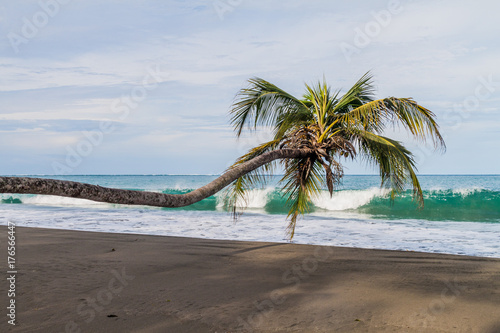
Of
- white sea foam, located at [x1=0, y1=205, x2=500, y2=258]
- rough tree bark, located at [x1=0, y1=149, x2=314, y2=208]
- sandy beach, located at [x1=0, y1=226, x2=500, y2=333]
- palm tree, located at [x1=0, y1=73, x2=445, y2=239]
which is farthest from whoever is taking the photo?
white sea foam, located at [x1=0, y1=205, x2=500, y2=258]

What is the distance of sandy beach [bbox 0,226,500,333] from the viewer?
438 centimetres

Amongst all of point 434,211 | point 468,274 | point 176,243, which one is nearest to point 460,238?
point 468,274

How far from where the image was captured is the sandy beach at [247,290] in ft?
14.4

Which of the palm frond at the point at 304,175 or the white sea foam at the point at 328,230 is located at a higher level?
the palm frond at the point at 304,175

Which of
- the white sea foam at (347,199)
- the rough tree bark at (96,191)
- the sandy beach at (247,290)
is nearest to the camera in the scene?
the rough tree bark at (96,191)

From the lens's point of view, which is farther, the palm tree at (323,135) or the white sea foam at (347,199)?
the white sea foam at (347,199)

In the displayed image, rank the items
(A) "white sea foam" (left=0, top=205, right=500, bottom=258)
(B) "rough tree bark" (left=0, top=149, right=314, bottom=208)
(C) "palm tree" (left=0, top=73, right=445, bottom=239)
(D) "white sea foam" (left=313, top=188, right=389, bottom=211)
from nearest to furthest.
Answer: (B) "rough tree bark" (left=0, top=149, right=314, bottom=208) → (C) "palm tree" (left=0, top=73, right=445, bottom=239) → (A) "white sea foam" (left=0, top=205, right=500, bottom=258) → (D) "white sea foam" (left=313, top=188, right=389, bottom=211)

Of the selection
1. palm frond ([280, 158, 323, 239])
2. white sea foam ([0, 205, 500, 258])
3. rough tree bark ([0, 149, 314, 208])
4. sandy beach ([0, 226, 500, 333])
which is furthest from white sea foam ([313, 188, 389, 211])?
rough tree bark ([0, 149, 314, 208])

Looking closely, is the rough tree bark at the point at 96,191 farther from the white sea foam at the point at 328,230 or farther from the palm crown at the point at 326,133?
the white sea foam at the point at 328,230

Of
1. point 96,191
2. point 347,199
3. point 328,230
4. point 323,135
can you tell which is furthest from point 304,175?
point 347,199

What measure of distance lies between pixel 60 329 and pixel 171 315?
3.62 feet

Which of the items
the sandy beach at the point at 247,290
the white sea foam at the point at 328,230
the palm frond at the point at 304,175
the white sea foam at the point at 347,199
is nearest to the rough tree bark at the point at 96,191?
the sandy beach at the point at 247,290

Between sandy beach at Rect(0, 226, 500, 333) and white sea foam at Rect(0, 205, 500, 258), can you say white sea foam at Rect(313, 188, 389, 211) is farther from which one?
sandy beach at Rect(0, 226, 500, 333)

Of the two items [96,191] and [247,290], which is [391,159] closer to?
[247,290]
